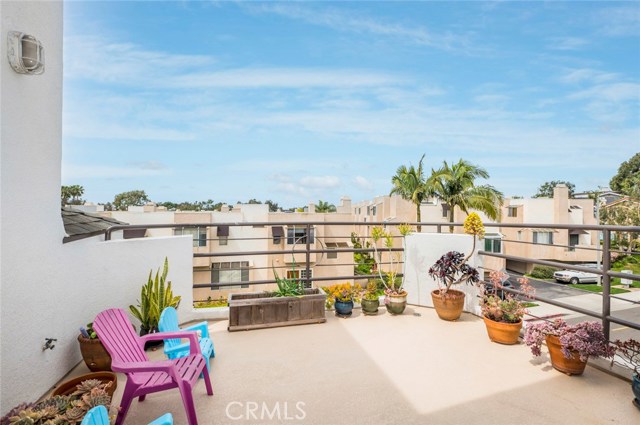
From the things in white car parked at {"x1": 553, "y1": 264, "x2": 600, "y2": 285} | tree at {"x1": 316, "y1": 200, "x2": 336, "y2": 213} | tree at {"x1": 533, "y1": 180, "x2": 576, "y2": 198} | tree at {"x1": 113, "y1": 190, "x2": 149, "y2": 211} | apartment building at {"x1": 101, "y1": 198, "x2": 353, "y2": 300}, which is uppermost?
tree at {"x1": 533, "y1": 180, "x2": 576, "y2": 198}

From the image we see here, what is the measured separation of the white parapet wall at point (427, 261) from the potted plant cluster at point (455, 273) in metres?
0.21

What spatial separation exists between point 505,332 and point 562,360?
1.93 feet

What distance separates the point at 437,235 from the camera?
172 inches

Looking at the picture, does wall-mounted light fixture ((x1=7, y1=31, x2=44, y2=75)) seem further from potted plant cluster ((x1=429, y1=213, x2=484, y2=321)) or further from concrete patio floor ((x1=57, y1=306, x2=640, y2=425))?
potted plant cluster ((x1=429, y1=213, x2=484, y2=321))

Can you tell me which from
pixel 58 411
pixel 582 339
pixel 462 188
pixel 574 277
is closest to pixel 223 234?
pixel 58 411

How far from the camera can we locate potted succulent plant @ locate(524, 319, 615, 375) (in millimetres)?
2447

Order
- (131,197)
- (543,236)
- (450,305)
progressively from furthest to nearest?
(131,197)
(543,236)
(450,305)

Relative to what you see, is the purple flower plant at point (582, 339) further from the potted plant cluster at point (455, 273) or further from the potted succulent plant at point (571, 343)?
the potted plant cluster at point (455, 273)

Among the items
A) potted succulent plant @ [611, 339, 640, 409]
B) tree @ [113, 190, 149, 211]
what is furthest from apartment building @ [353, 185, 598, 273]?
tree @ [113, 190, 149, 211]

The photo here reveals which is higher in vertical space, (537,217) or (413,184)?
(413,184)

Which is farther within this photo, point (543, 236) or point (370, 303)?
point (543, 236)

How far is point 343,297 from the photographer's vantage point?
4156mm

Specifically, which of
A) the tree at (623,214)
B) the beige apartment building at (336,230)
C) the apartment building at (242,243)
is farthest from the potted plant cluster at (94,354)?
the tree at (623,214)
